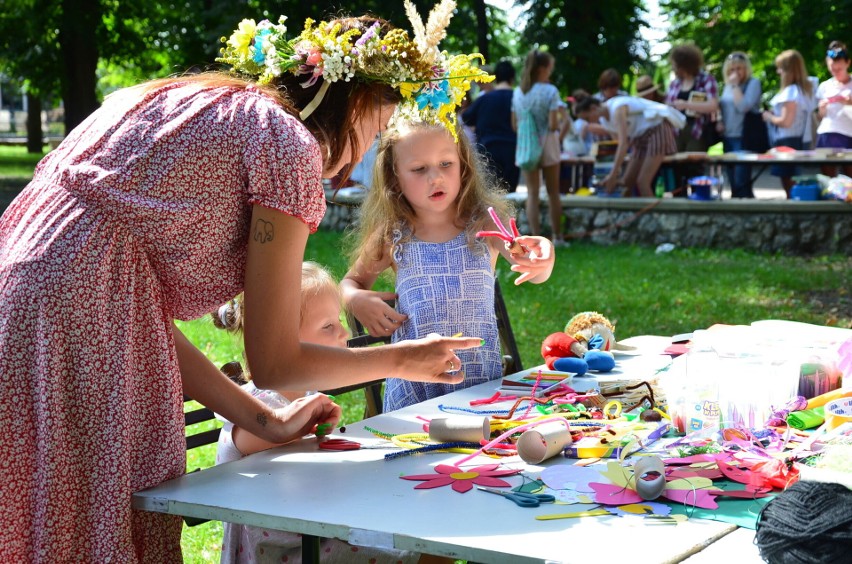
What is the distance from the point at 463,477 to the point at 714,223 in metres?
8.85

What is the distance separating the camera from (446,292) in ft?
10.6

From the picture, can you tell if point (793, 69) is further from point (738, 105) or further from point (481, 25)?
point (481, 25)

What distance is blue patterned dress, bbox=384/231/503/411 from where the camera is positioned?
3217mm

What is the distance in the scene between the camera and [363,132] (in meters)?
2.21

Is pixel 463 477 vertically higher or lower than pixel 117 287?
lower

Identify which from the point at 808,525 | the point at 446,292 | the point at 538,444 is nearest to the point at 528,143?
the point at 446,292

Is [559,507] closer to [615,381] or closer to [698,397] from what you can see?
[698,397]

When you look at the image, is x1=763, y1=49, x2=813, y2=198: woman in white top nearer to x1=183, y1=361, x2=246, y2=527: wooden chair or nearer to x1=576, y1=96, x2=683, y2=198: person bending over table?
x1=576, y1=96, x2=683, y2=198: person bending over table

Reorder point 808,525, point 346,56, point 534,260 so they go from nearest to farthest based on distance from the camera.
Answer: point 808,525 < point 346,56 < point 534,260

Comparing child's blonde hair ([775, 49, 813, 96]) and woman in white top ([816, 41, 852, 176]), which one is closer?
woman in white top ([816, 41, 852, 176])

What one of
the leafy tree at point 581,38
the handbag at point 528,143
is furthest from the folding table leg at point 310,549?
the leafy tree at point 581,38

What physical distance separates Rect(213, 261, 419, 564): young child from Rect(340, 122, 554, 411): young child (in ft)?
1.49

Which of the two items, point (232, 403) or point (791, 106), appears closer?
point (232, 403)

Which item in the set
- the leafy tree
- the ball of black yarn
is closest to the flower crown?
the ball of black yarn
